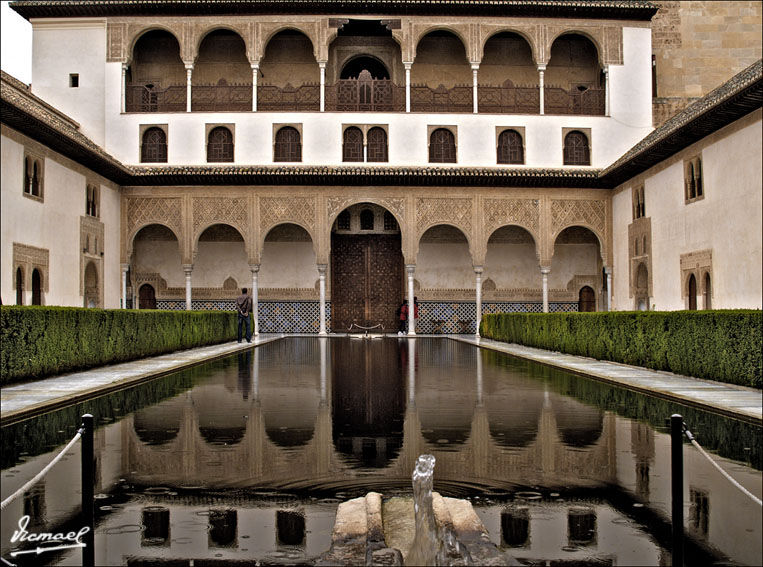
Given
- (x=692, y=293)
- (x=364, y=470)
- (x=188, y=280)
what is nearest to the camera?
(x=364, y=470)

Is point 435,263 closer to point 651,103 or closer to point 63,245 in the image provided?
point 651,103

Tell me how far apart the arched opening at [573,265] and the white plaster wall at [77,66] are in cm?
1619

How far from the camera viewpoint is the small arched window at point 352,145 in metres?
26.7

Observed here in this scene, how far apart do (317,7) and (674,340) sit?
18823 mm

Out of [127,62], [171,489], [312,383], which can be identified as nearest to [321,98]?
[127,62]

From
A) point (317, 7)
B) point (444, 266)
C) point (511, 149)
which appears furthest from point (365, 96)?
point (444, 266)

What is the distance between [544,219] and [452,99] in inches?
203

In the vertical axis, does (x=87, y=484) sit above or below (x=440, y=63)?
below

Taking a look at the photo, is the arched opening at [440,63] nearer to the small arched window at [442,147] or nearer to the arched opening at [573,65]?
the small arched window at [442,147]

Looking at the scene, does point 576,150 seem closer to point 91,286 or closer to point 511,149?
point 511,149

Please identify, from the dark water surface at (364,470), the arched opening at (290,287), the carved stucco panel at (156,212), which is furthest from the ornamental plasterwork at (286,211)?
the dark water surface at (364,470)

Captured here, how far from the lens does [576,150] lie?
88.7 ft

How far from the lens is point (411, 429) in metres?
6.78

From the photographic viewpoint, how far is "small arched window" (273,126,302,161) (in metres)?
26.6
